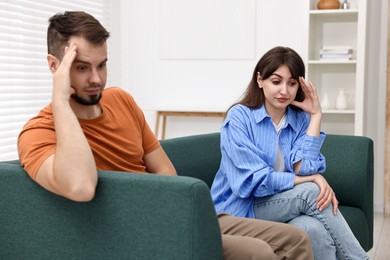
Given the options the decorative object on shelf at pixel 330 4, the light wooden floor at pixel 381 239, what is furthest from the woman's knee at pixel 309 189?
the decorative object on shelf at pixel 330 4

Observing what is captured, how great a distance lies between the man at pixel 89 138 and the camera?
166 centimetres

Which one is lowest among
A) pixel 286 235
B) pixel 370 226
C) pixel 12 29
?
pixel 370 226

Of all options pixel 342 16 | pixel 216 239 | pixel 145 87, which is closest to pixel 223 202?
pixel 216 239

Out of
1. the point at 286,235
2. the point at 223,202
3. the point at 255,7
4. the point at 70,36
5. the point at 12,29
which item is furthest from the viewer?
the point at 255,7

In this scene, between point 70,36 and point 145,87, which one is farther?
point 145,87

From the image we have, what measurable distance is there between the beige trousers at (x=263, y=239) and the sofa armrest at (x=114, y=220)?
193 millimetres

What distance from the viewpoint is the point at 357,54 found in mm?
4508

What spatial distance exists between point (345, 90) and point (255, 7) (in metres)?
1.04

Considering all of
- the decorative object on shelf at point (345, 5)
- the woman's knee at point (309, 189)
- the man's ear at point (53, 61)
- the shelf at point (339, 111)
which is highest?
the decorative object on shelf at point (345, 5)

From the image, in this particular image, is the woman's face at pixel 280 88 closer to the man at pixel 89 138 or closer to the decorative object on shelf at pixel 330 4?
the man at pixel 89 138

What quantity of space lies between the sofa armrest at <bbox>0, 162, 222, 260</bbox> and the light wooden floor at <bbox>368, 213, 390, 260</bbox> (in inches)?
88.5

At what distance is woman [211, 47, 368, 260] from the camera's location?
2312 millimetres

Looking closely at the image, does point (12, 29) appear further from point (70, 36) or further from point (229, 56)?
point (70, 36)

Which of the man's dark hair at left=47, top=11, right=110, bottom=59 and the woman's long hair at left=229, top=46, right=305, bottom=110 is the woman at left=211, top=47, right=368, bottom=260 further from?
the man's dark hair at left=47, top=11, right=110, bottom=59
